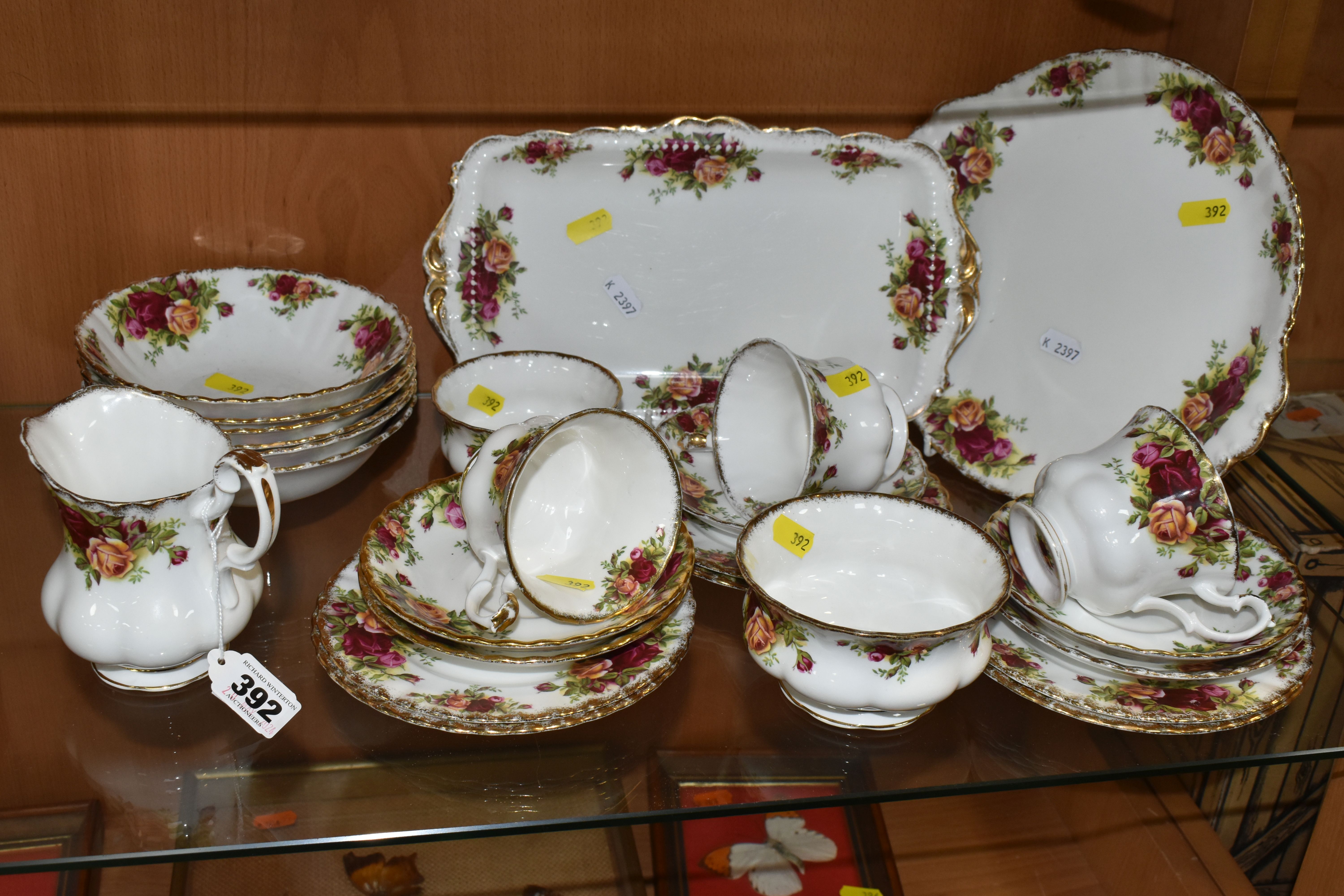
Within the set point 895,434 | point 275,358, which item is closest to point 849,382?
point 895,434

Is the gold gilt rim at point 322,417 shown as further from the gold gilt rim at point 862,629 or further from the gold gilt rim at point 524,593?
the gold gilt rim at point 862,629

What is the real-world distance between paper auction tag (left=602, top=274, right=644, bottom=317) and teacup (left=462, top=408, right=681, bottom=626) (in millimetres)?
264

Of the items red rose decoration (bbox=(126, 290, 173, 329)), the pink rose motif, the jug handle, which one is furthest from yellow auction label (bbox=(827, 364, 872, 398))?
red rose decoration (bbox=(126, 290, 173, 329))

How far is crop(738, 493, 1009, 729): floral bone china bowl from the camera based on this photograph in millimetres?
683

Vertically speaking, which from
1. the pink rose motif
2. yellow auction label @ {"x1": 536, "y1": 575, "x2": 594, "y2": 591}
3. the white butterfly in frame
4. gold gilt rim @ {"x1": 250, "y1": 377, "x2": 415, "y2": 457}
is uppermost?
the pink rose motif

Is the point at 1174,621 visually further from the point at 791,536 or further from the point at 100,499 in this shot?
the point at 100,499

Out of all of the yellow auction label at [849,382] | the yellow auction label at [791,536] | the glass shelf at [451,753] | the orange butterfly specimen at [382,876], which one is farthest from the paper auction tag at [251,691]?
the yellow auction label at [849,382]

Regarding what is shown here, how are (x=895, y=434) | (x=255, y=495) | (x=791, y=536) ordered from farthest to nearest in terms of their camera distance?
(x=895, y=434) < (x=791, y=536) < (x=255, y=495)

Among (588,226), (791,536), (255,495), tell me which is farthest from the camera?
(588,226)

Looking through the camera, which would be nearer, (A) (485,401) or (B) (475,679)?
(B) (475,679)

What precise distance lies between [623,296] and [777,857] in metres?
0.54

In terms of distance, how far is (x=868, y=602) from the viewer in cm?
80

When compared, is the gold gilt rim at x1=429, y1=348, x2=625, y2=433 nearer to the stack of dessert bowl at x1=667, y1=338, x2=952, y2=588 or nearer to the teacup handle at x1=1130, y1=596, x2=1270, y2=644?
the stack of dessert bowl at x1=667, y1=338, x2=952, y2=588

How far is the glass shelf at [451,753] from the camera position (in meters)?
0.66
